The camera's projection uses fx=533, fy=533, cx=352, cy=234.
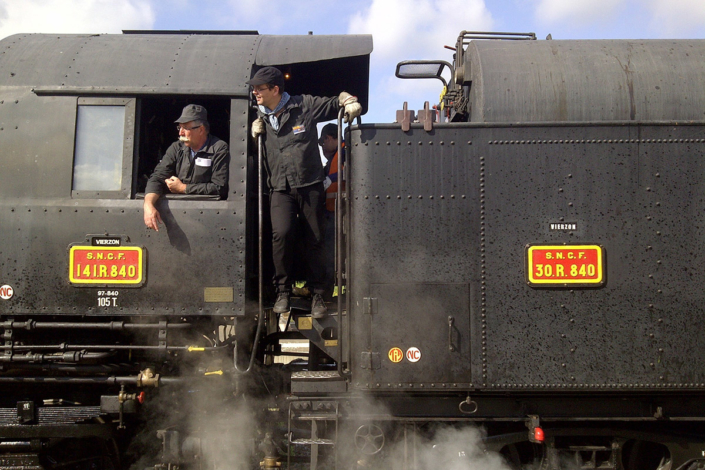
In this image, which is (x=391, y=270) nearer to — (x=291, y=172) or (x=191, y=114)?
(x=291, y=172)

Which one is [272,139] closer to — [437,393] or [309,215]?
[309,215]

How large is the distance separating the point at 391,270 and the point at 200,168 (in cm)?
146

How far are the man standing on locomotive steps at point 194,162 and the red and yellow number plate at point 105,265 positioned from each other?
0.45 meters

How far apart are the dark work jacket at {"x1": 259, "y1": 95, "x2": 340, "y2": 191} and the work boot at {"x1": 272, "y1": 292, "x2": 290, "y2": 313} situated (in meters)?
0.71

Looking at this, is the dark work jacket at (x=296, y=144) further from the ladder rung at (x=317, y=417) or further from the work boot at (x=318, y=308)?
the ladder rung at (x=317, y=417)

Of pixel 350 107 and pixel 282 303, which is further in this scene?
pixel 282 303

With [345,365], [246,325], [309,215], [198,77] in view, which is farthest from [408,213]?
[198,77]

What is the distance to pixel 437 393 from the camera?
3.43 metres

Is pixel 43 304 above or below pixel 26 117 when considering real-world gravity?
below

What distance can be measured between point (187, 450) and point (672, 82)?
407 centimetres

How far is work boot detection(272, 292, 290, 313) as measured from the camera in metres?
3.46

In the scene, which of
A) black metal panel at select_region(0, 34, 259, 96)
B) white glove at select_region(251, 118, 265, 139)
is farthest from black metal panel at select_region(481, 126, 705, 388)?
black metal panel at select_region(0, 34, 259, 96)

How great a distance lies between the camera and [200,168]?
3604 mm

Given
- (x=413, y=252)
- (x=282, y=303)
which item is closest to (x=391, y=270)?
(x=413, y=252)
